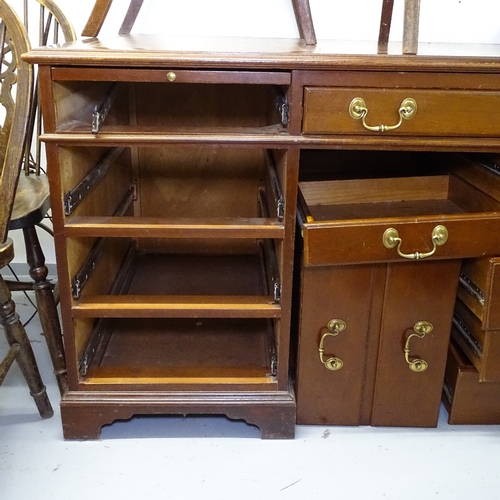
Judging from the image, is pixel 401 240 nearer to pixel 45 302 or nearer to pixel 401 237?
pixel 401 237

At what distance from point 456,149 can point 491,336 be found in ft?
1.23

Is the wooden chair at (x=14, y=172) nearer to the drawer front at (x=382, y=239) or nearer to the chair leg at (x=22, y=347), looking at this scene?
the chair leg at (x=22, y=347)

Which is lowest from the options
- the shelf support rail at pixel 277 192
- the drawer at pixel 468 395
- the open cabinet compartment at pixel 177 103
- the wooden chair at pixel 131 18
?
the drawer at pixel 468 395

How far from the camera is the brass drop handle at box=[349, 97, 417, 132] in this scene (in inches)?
38.1

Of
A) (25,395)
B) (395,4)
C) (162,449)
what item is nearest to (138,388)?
Answer: (162,449)

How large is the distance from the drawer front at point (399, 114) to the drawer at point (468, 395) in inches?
20.4

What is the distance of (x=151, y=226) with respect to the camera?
1.05 meters

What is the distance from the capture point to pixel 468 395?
1233mm

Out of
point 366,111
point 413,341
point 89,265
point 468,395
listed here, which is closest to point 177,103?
point 89,265

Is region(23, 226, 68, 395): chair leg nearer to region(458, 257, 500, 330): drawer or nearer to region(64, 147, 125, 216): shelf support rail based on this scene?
region(64, 147, 125, 216): shelf support rail

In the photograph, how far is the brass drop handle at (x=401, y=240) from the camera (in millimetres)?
1030

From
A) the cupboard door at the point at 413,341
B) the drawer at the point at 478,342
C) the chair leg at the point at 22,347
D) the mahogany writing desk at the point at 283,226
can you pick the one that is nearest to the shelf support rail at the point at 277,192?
the mahogany writing desk at the point at 283,226

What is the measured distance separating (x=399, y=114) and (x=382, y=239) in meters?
0.23

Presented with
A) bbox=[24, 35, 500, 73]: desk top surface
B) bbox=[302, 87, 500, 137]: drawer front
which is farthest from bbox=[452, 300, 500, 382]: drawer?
bbox=[24, 35, 500, 73]: desk top surface
